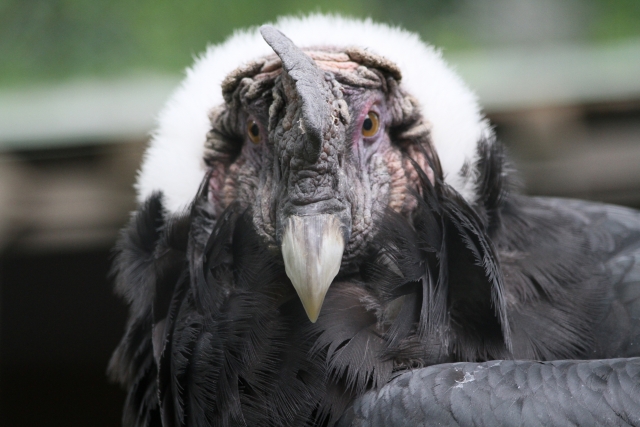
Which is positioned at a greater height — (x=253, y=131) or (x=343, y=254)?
(x=253, y=131)

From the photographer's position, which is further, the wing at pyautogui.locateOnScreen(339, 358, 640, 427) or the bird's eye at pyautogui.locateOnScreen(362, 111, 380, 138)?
the bird's eye at pyautogui.locateOnScreen(362, 111, 380, 138)

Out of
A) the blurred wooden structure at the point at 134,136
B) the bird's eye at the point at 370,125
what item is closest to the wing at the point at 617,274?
the bird's eye at the point at 370,125

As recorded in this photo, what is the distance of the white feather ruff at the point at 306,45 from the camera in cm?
282

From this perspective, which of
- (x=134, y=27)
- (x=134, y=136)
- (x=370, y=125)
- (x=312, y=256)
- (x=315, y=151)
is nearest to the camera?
(x=312, y=256)

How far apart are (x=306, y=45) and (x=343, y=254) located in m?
0.94

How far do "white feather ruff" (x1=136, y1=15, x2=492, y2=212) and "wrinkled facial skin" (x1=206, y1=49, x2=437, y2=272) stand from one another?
7cm

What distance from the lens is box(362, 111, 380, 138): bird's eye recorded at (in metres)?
2.75

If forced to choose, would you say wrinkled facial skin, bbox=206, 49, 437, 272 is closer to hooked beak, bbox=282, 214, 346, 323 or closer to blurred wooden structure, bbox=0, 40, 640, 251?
hooked beak, bbox=282, 214, 346, 323

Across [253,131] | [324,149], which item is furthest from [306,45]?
[324,149]

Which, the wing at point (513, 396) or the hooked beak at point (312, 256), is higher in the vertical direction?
the hooked beak at point (312, 256)

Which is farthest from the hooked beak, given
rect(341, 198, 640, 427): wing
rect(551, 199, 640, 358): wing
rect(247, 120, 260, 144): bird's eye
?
rect(551, 199, 640, 358): wing

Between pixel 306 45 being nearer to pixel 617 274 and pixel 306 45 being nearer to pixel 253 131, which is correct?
pixel 253 131

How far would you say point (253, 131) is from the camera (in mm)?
2787

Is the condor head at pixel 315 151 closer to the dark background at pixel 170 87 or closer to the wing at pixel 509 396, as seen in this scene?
the wing at pixel 509 396
